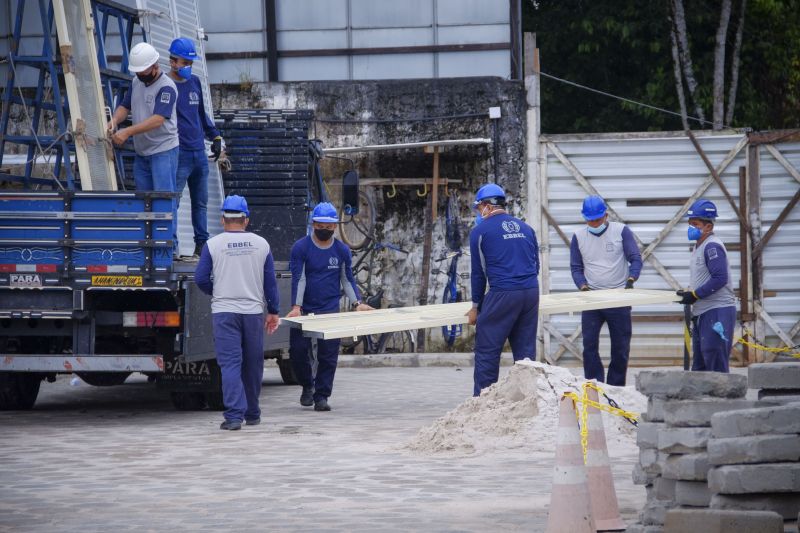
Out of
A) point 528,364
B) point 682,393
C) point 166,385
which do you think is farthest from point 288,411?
point 682,393

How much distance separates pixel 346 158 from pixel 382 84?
4.17 ft

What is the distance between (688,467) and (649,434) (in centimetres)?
53

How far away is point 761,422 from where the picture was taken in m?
6.11

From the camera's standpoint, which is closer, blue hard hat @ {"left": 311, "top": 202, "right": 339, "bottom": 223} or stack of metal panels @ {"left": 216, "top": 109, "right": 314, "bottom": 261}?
blue hard hat @ {"left": 311, "top": 202, "right": 339, "bottom": 223}

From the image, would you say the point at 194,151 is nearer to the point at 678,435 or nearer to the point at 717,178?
the point at 678,435

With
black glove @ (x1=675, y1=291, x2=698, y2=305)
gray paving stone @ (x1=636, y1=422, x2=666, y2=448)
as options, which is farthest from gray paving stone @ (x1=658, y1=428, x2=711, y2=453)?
black glove @ (x1=675, y1=291, x2=698, y2=305)

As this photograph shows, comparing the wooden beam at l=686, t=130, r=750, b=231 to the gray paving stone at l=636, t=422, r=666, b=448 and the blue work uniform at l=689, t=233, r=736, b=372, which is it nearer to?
the blue work uniform at l=689, t=233, r=736, b=372

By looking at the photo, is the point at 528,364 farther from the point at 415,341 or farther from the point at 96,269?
the point at 415,341

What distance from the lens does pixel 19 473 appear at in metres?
9.15

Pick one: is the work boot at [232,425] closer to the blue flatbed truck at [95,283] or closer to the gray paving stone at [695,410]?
the blue flatbed truck at [95,283]

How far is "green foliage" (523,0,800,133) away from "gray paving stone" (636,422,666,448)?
18.9 meters

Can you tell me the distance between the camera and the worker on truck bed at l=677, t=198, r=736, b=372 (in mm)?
11727

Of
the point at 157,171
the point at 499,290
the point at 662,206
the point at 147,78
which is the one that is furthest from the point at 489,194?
the point at 662,206

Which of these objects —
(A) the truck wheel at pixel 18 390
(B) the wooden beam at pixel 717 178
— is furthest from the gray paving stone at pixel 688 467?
(B) the wooden beam at pixel 717 178
